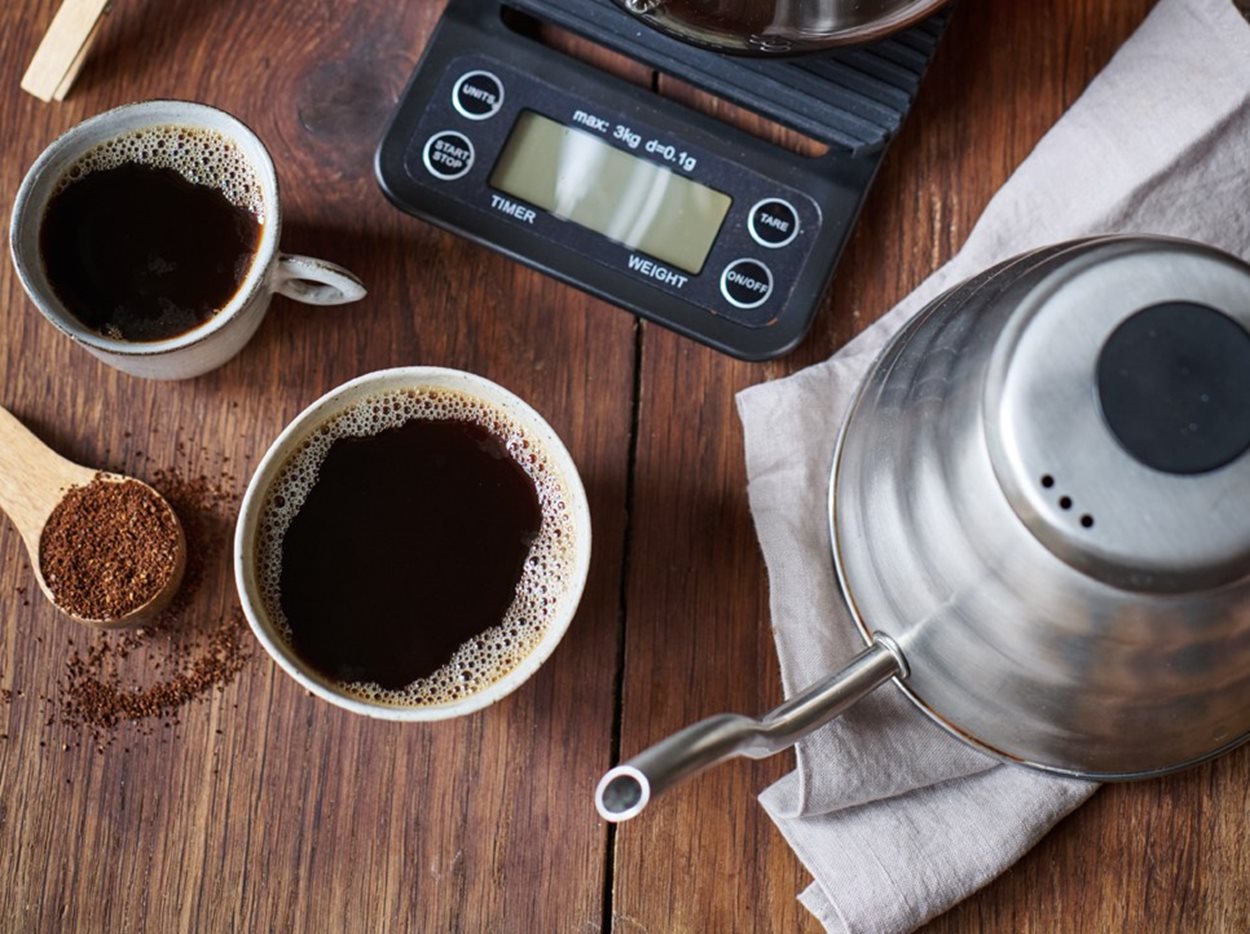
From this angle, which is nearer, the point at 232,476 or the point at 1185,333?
the point at 1185,333

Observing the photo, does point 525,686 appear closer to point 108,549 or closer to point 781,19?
point 108,549

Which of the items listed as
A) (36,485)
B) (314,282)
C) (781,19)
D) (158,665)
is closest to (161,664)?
(158,665)

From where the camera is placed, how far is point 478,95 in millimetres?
819

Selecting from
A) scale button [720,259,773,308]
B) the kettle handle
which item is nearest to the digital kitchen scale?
scale button [720,259,773,308]

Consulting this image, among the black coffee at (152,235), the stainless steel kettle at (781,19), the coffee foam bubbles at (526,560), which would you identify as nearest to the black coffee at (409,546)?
the coffee foam bubbles at (526,560)

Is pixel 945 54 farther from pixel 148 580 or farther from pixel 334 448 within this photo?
pixel 148 580

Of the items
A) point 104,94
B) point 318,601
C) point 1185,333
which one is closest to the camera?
point 1185,333

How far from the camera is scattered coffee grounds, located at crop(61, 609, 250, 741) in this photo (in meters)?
0.79

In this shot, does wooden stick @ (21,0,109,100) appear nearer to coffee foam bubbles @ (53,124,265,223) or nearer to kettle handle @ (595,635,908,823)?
coffee foam bubbles @ (53,124,265,223)

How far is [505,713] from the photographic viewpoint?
79 centimetres

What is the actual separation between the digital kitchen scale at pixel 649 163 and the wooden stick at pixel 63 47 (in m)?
0.20

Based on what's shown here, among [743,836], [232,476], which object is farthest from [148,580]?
[743,836]

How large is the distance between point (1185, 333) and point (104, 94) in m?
0.66

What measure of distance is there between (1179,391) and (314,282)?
1.61ft
